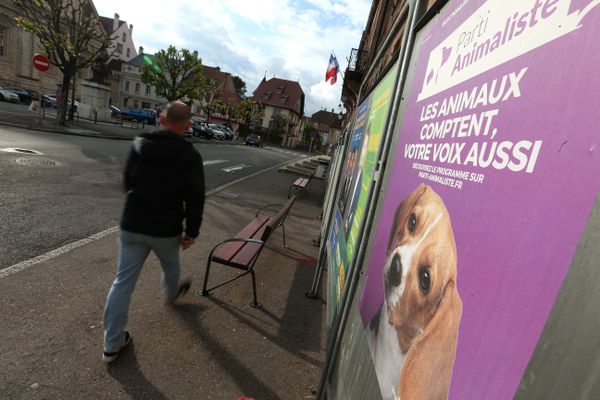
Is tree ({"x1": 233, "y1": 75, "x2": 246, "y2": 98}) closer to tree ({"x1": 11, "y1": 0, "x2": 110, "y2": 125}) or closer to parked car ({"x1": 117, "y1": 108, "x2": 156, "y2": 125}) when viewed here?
parked car ({"x1": 117, "y1": 108, "x2": 156, "y2": 125})

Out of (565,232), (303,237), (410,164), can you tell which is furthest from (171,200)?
(303,237)

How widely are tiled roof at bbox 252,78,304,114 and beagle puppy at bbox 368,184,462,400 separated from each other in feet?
239

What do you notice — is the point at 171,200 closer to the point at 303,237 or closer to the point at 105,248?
the point at 105,248

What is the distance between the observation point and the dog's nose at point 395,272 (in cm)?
163

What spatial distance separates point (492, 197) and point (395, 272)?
2.45 feet

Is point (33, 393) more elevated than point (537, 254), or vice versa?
point (537, 254)

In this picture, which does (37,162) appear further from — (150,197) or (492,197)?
(492,197)

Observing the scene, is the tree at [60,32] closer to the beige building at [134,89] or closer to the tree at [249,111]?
the tree at [249,111]

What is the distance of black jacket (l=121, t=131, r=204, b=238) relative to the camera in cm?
287

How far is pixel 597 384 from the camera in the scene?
629 mm

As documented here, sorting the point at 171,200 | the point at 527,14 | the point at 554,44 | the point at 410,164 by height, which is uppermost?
the point at 527,14

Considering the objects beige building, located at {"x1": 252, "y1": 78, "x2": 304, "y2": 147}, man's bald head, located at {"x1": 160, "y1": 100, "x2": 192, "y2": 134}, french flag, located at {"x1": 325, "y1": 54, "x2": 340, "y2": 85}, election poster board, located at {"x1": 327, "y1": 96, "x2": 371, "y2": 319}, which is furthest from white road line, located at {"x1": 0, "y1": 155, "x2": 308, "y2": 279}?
beige building, located at {"x1": 252, "y1": 78, "x2": 304, "y2": 147}

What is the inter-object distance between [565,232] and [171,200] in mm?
2768

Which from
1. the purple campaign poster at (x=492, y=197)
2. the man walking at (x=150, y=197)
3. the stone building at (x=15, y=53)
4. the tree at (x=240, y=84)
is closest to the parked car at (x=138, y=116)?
the stone building at (x=15, y=53)
